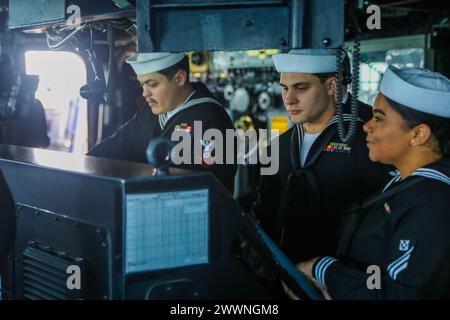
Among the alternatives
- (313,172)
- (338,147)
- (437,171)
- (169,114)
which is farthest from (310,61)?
(437,171)

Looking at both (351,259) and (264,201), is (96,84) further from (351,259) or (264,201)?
(351,259)

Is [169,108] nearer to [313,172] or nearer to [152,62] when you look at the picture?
[152,62]

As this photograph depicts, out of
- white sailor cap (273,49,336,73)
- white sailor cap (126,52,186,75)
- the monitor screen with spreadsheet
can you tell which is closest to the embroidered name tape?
white sailor cap (273,49,336,73)

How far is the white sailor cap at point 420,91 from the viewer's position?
1962mm

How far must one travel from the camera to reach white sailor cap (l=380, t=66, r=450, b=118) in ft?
6.44

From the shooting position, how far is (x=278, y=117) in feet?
22.1

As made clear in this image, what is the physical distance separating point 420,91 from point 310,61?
2.85 feet

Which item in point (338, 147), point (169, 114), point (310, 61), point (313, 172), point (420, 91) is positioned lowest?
point (313, 172)

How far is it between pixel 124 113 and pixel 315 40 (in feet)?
17.2

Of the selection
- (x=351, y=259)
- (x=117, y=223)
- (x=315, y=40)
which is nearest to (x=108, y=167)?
(x=117, y=223)

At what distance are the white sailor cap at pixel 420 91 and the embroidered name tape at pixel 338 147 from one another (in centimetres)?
64

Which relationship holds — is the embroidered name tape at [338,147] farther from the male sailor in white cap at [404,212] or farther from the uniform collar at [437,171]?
the uniform collar at [437,171]

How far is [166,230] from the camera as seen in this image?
58.1 inches

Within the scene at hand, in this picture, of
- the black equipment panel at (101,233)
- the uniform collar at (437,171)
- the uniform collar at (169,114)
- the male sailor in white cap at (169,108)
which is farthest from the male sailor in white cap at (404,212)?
the uniform collar at (169,114)
